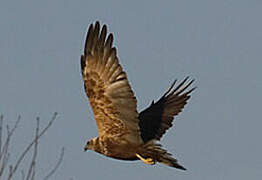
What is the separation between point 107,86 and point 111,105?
278 mm

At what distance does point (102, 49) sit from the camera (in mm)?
10750

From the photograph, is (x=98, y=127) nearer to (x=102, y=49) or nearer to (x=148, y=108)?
(x=102, y=49)

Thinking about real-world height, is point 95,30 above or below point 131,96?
above

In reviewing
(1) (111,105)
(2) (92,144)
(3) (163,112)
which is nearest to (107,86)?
(1) (111,105)

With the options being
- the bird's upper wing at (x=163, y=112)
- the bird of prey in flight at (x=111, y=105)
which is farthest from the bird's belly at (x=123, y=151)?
the bird's upper wing at (x=163, y=112)

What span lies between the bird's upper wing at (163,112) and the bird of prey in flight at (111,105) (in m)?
1.81

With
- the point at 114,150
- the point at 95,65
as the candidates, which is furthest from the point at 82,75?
the point at 114,150

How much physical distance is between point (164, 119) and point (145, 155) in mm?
3023

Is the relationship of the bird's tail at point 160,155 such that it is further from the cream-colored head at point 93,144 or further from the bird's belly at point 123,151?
the cream-colored head at point 93,144

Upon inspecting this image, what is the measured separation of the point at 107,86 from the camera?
10.8 metres

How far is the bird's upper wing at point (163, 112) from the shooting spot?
43.5 feet

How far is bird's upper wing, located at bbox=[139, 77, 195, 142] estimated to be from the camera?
43.5 feet

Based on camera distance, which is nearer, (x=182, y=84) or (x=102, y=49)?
(x=102, y=49)

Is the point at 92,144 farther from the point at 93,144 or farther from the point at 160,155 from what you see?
the point at 160,155
